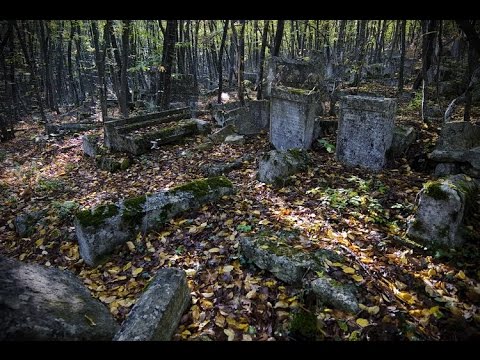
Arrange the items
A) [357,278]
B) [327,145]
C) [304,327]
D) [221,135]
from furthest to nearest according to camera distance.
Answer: [221,135] → [327,145] → [357,278] → [304,327]

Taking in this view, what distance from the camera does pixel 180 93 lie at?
18047 mm

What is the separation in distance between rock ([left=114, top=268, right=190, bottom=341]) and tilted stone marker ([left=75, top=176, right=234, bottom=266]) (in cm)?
152

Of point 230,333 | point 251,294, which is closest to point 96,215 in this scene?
point 251,294

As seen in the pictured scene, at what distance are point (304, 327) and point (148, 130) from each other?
8.44 m

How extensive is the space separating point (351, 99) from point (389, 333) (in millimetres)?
4836

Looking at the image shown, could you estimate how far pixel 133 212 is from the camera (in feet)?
15.3

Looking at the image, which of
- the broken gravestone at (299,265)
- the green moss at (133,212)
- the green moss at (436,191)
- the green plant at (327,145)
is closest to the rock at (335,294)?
the broken gravestone at (299,265)

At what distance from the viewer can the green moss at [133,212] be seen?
4605mm

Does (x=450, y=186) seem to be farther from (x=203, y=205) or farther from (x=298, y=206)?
(x=203, y=205)

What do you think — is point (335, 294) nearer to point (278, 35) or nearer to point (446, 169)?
point (446, 169)

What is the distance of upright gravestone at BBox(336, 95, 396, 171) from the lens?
19.8 ft

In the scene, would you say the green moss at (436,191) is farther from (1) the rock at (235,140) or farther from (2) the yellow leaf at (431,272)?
(1) the rock at (235,140)

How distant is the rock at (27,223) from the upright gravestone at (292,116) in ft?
18.6

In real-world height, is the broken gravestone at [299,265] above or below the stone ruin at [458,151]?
below
